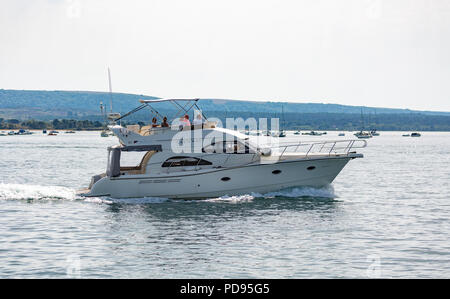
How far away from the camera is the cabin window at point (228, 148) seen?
91.4ft

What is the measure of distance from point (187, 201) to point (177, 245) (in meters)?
7.84

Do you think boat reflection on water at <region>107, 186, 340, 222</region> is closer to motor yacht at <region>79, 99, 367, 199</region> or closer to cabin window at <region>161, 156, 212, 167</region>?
motor yacht at <region>79, 99, 367, 199</region>

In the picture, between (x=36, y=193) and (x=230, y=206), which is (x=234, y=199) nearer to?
(x=230, y=206)

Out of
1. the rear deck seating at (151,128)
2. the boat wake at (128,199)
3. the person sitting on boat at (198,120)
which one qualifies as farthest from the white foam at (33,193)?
the person sitting on boat at (198,120)

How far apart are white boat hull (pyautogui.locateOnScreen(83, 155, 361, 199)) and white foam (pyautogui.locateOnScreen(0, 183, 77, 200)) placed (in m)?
2.98

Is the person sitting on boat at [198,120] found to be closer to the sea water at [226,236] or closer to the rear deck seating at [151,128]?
the rear deck seating at [151,128]

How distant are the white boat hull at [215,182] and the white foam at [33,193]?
2.98m

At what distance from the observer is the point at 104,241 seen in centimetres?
2073

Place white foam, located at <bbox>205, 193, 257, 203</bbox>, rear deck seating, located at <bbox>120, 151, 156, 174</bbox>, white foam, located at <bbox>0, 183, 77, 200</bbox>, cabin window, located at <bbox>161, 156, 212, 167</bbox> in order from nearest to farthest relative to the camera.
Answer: white foam, located at <bbox>205, 193, 257, 203</bbox>, cabin window, located at <bbox>161, 156, 212, 167</bbox>, rear deck seating, located at <bbox>120, 151, 156, 174</bbox>, white foam, located at <bbox>0, 183, 77, 200</bbox>

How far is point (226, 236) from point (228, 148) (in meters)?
7.73

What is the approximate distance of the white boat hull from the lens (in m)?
27.3

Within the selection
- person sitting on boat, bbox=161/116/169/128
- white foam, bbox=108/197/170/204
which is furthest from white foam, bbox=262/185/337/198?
person sitting on boat, bbox=161/116/169/128

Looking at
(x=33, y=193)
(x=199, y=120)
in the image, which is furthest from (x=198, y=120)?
(x=33, y=193)
